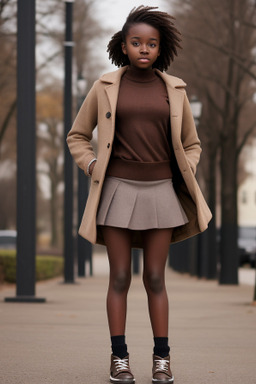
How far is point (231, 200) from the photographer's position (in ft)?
69.9

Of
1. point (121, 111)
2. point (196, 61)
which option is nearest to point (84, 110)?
point (121, 111)

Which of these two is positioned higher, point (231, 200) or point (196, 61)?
point (196, 61)

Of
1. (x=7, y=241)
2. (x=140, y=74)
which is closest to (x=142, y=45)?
(x=140, y=74)

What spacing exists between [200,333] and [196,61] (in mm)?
15567

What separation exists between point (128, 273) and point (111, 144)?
0.74 m

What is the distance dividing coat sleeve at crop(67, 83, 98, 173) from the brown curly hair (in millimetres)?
299

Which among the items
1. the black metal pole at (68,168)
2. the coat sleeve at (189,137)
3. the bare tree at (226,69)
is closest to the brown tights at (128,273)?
the coat sleeve at (189,137)

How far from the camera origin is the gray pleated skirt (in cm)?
528

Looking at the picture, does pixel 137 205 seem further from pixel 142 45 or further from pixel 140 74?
pixel 142 45

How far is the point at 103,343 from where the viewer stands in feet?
23.9

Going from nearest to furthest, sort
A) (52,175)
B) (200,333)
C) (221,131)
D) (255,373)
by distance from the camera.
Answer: (255,373)
(200,333)
(221,131)
(52,175)

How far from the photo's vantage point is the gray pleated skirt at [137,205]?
208 inches

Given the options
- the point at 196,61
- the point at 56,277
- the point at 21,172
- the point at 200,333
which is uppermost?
the point at 196,61

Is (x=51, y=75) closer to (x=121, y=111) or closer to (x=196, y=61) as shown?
(x=196, y=61)
